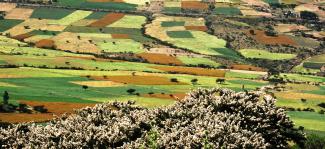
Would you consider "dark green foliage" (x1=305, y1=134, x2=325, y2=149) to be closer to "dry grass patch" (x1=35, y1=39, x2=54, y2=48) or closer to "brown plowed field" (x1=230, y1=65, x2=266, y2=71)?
"brown plowed field" (x1=230, y1=65, x2=266, y2=71)

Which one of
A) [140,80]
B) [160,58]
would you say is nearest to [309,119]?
[140,80]

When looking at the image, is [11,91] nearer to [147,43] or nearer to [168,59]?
[168,59]

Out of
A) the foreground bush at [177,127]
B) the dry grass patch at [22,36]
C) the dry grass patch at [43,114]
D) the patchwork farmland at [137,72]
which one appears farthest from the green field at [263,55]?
the foreground bush at [177,127]

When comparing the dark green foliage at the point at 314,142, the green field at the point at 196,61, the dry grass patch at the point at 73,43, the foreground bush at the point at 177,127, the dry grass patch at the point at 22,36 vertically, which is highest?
the foreground bush at the point at 177,127

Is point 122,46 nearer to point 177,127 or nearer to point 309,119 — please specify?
point 309,119

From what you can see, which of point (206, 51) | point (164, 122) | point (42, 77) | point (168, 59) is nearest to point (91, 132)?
point (164, 122)

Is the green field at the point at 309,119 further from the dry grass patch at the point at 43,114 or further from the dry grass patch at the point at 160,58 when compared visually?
the dry grass patch at the point at 160,58

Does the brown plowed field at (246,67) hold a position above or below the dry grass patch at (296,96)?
below
